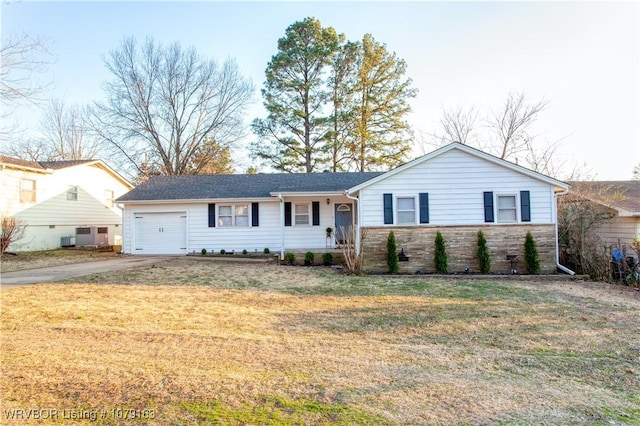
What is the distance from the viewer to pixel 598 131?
15.8 metres

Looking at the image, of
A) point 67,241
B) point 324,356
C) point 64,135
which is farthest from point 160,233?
point 64,135

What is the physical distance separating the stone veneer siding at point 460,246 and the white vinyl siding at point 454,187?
394 mm

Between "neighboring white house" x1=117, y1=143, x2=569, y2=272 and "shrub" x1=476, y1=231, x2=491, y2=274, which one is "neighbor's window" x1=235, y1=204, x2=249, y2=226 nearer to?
"neighboring white house" x1=117, y1=143, x2=569, y2=272

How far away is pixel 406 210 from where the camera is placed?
1212cm

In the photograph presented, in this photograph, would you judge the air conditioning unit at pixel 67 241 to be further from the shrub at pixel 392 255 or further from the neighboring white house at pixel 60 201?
the shrub at pixel 392 255

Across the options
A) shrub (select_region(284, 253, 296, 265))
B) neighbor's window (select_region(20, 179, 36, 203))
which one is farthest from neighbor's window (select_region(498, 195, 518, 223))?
neighbor's window (select_region(20, 179, 36, 203))

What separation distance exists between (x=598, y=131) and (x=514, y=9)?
793 centimetres

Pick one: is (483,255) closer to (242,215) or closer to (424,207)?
(424,207)

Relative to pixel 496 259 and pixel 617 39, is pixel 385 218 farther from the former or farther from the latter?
pixel 617 39

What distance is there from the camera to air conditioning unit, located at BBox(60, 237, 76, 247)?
1938cm

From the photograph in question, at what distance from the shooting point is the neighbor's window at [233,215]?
16.6m

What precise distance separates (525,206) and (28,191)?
73.1 ft

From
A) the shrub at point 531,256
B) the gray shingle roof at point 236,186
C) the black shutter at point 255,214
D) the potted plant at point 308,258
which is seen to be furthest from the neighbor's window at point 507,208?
the black shutter at point 255,214

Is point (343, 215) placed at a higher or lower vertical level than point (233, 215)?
lower
